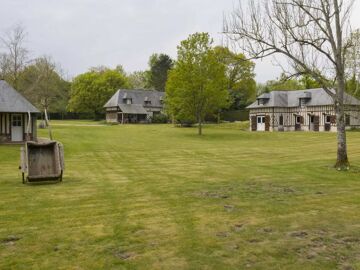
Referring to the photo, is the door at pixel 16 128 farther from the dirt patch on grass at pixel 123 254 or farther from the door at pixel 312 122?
the door at pixel 312 122

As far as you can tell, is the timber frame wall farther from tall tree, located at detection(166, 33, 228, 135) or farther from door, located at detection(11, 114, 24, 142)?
door, located at detection(11, 114, 24, 142)

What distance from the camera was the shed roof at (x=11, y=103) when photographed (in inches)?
1049

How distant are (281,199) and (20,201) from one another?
242 inches

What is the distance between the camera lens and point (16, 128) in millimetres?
27828

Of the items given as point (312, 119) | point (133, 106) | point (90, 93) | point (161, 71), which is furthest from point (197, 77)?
point (161, 71)

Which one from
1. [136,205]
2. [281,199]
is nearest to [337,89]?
[281,199]

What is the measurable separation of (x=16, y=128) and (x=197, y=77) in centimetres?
1705

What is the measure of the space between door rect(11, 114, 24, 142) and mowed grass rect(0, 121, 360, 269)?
44.7 feet

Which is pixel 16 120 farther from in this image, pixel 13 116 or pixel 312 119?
pixel 312 119

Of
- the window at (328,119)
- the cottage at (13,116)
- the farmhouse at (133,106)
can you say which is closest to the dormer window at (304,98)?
the window at (328,119)

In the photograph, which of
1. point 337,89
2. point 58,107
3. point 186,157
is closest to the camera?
point 337,89

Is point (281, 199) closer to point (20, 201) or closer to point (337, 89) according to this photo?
point (20, 201)

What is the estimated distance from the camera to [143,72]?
358 ft

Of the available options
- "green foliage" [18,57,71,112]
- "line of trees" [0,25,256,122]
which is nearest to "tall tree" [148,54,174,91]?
"line of trees" [0,25,256,122]
